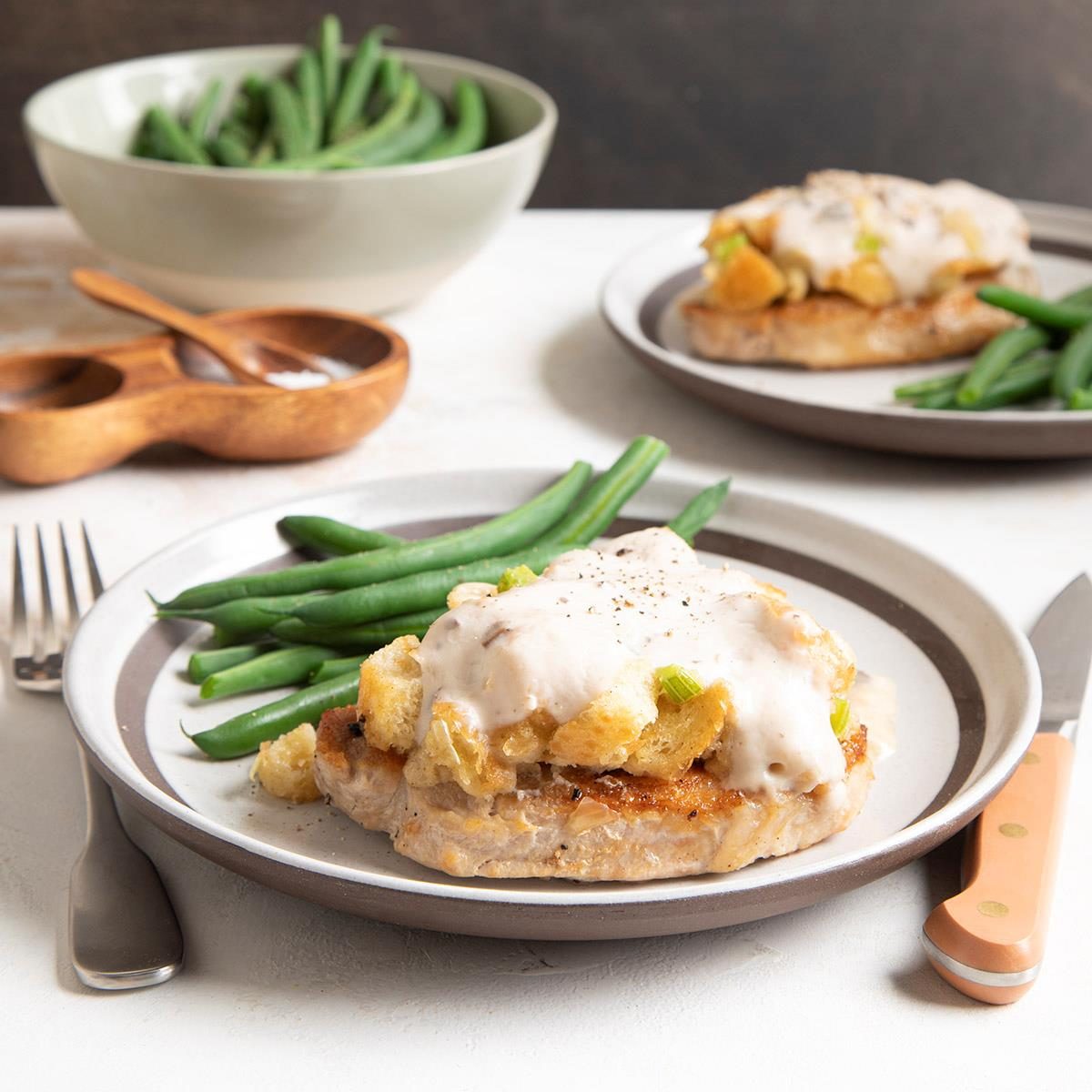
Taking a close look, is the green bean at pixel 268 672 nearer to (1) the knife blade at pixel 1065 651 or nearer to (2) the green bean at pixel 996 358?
(1) the knife blade at pixel 1065 651

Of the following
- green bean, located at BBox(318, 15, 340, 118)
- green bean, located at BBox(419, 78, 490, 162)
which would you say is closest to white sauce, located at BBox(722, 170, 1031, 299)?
green bean, located at BBox(419, 78, 490, 162)

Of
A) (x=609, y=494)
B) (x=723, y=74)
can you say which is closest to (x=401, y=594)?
(x=609, y=494)

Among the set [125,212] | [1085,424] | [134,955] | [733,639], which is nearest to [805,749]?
[733,639]

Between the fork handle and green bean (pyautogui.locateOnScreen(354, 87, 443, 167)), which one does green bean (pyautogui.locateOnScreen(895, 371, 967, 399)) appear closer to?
green bean (pyautogui.locateOnScreen(354, 87, 443, 167))

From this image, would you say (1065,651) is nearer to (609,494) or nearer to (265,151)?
(609,494)

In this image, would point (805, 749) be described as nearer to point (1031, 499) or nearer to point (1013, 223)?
point (1031, 499)

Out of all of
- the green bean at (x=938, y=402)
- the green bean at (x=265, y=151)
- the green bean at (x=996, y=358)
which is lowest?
the green bean at (x=938, y=402)

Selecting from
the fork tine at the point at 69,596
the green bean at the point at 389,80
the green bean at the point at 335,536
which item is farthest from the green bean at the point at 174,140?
the green bean at the point at 335,536

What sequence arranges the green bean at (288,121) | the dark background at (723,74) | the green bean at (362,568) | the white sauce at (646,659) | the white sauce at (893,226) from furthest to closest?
the dark background at (723,74) < the green bean at (288,121) < the white sauce at (893,226) < the green bean at (362,568) < the white sauce at (646,659)
